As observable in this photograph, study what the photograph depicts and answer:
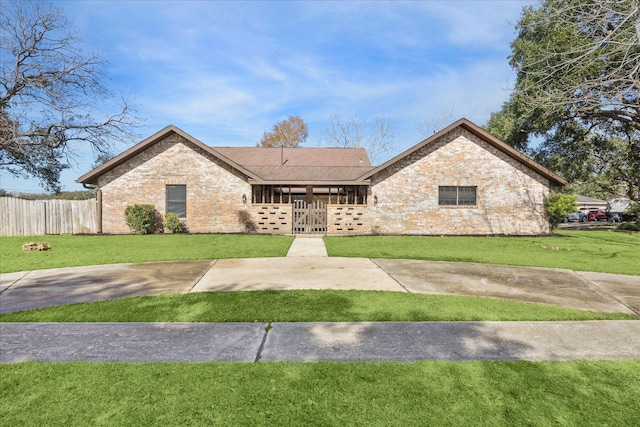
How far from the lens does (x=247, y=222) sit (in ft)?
60.2

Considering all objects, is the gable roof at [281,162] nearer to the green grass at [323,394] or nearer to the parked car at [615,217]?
the green grass at [323,394]

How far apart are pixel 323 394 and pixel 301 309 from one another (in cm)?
230

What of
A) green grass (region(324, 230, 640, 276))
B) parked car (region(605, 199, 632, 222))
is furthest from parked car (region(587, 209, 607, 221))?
green grass (region(324, 230, 640, 276))

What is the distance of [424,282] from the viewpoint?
698 centimetres

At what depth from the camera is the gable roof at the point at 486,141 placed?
1795 centimetres

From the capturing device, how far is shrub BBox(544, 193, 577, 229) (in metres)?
17.6

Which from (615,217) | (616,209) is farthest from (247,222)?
(616,209)

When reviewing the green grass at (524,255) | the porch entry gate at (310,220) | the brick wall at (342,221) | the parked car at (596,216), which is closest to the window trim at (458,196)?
the brick wall at (342,221)

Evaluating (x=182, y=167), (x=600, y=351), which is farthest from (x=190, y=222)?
(x=600, y=351)

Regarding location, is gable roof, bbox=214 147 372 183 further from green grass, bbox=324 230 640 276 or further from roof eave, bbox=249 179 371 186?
green grass, bbox=324 230 640 276

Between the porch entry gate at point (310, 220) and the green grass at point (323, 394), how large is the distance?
15036 millimetres

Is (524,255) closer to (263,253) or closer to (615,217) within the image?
(263,253)

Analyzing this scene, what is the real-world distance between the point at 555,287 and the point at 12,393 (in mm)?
7978

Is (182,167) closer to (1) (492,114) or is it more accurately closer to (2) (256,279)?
(2) (256,279)
